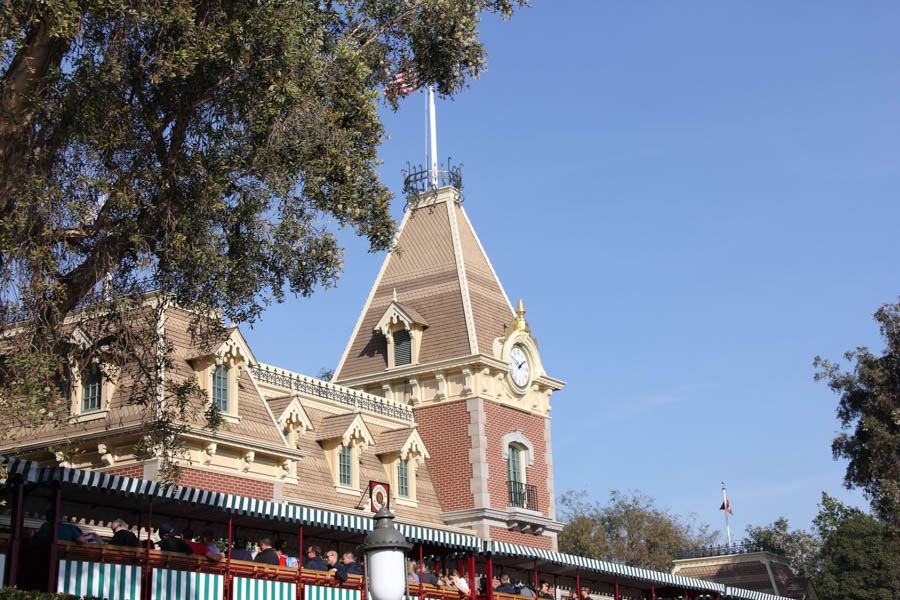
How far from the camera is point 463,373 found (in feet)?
116

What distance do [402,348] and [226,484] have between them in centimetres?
1260

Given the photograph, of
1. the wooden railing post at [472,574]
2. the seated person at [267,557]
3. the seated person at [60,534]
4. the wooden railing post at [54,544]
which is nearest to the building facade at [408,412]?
the wooden railing post at [472,574]

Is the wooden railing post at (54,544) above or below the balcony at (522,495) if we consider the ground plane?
below

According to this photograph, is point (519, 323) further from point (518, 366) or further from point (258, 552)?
point (258, 552)

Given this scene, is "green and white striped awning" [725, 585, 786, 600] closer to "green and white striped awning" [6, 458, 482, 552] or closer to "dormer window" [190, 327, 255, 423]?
"green and white striped awning" [6, 458, 482, 552]

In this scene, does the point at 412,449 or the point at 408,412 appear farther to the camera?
the point at 408,412

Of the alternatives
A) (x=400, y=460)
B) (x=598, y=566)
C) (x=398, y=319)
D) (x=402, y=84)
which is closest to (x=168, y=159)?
(x=402, y=84)

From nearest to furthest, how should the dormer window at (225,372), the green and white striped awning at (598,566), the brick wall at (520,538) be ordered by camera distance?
the green and white striped awning at (598,566), the dormer window at (225,372), the brick wall at (520,538)

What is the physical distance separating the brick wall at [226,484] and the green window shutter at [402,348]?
10947mm

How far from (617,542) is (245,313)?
2122 inches

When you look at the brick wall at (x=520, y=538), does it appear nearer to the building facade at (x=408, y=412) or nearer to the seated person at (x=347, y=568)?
the building facade at (x=408, y=412)

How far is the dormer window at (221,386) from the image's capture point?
2572 cm

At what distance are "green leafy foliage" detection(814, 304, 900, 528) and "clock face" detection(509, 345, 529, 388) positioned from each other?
13.8 m

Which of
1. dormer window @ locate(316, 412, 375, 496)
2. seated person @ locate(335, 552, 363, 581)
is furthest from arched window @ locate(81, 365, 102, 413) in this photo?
seated person @ locate(335, 552, 363, 581)
